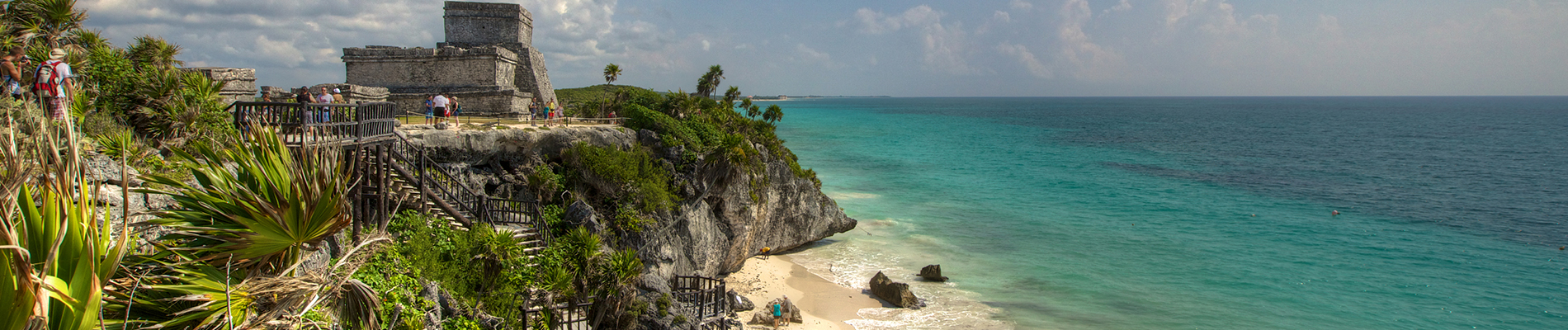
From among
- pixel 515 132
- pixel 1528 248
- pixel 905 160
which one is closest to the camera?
pixel 515 132

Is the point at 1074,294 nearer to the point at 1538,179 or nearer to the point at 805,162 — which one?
the point at 805,162

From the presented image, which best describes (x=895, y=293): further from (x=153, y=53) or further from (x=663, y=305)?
(x=153, y=53)

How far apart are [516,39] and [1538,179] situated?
67979 mm

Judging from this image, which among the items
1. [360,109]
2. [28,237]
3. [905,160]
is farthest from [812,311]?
[905,160]

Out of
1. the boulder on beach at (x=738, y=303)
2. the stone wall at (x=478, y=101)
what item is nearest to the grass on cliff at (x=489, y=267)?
the boulder on beach at (x=738, y=303)

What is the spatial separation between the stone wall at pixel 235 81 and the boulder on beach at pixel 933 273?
63.6 feet

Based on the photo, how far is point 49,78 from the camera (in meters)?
9.50

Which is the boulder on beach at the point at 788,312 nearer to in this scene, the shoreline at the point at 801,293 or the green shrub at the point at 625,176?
the shoreline at the point at 801,293

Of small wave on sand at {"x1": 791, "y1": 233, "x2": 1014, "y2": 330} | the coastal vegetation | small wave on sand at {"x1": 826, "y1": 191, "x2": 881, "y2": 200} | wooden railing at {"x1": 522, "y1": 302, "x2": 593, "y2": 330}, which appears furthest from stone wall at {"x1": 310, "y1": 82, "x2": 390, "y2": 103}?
small wave on sand at {"x1": 826, "y1": 191, "x2": 881, "y2": 200}

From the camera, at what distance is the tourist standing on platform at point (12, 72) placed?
381 inches

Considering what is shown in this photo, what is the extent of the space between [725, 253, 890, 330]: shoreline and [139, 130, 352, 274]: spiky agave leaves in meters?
14.7

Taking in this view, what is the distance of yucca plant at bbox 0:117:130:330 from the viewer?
322cm

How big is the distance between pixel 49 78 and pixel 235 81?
10209 mm

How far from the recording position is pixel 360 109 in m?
10.6
